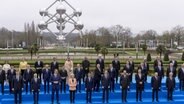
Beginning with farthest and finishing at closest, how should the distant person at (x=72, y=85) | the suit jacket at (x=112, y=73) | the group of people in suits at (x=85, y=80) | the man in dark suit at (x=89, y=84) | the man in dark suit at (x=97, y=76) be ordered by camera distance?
the man in dark suit at (x=97, y=76)
the suit jacket at (x=112, y=73)
the man in dark suit at (x=89, y=84)
the group of people in suits at (x=85, y=80)
the distant person at (x=72, y=85)

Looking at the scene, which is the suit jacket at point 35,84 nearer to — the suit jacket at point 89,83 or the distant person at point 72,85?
the distant person at point 72,85

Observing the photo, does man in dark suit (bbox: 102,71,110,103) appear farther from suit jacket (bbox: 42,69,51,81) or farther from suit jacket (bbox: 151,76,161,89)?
suit jacket (bbox: 42,69,51,81)

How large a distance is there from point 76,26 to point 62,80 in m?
29.9

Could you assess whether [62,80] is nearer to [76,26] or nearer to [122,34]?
[76,26]

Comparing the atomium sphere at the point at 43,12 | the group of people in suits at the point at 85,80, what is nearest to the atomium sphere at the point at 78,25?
the atomium sphere at the point at 43,12

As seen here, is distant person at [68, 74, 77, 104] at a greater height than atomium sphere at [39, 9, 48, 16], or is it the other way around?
atomium sphere at [39, 9, 48, 16]

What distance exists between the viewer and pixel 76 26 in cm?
4891

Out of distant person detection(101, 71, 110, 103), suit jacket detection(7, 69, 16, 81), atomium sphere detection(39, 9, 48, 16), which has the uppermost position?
atomium sphere detection(39, 9, 48, 16)

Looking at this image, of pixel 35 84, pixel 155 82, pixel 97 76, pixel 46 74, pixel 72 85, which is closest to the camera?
pixel 35 84

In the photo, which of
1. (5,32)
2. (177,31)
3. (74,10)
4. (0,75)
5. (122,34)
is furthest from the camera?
(5,32)

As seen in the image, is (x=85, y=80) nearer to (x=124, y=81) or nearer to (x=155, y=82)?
(x=124, y=81)

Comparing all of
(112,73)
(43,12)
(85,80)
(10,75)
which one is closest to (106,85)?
(85,80)

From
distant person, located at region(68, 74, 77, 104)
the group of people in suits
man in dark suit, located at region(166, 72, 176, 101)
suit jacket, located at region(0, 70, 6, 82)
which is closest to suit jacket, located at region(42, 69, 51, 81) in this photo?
the group of people in suits

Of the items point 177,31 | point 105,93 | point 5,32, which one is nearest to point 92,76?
point 105,93
